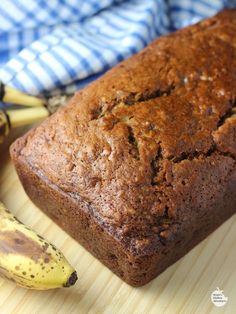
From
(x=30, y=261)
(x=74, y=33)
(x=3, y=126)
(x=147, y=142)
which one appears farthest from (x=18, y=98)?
(x=30, y=261)

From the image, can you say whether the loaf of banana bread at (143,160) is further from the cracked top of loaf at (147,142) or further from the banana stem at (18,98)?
the banana stem at (18,98)

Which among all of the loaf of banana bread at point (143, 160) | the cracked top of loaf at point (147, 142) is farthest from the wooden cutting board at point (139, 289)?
the cracked top of loaf at point (147, 142)

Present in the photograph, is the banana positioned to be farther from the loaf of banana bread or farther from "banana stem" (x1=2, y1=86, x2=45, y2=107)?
"banana stem" (x1=2, y1=86, x2=45, y2=107)

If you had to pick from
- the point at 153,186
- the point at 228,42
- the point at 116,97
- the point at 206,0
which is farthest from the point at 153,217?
the point at 206,0

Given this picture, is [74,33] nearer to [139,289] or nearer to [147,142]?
[147,142]

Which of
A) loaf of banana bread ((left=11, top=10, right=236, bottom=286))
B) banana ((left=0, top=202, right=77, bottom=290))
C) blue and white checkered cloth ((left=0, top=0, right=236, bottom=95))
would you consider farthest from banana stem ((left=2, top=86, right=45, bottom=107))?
banana ((left=0, top=202, right=77, bottom=290))

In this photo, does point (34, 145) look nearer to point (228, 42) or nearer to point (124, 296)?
point (124, 296)
